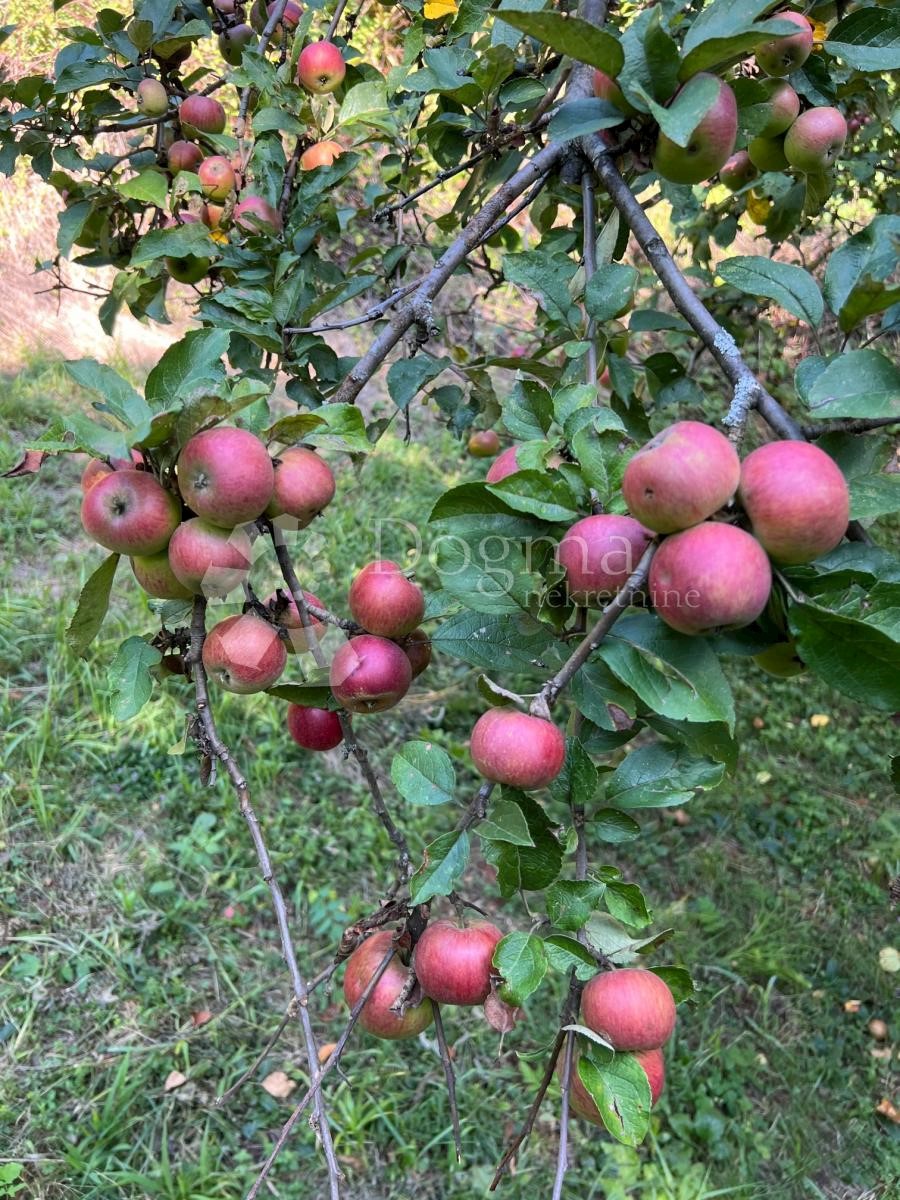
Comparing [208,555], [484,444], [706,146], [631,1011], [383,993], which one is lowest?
[484,444]

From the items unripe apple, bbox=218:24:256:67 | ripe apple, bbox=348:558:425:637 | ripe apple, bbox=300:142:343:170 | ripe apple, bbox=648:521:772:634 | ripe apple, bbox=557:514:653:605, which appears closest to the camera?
ripe apple, bbox=648:521:772:634

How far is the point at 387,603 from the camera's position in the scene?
2.96 feet

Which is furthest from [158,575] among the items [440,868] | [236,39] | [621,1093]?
[236,39]

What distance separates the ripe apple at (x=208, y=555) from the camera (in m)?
0.78

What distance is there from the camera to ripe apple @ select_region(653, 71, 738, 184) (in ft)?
2.62

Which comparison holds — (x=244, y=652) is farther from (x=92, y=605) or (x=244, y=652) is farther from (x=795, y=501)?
(x=795, y=501)

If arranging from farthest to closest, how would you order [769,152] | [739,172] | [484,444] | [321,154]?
[484,444], [739,172], [321,154], [769,152]

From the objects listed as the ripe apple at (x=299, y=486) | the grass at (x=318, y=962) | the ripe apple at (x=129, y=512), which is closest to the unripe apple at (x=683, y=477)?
the ripe apple at (x=299, y=486)

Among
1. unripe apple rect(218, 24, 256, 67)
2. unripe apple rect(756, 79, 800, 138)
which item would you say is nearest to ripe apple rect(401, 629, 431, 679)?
unripe apple rect(756, 79, 800, 138)

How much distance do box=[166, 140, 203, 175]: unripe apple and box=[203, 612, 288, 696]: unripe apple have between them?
105 centimetres

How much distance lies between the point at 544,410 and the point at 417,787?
14.8 inches

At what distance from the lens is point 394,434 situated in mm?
4000

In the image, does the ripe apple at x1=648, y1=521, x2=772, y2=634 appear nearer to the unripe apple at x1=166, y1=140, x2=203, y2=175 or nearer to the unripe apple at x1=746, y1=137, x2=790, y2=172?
the unripe apple at x1=746, y1=137, x2=790, y2=172

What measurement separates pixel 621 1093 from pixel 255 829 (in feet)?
1.24
